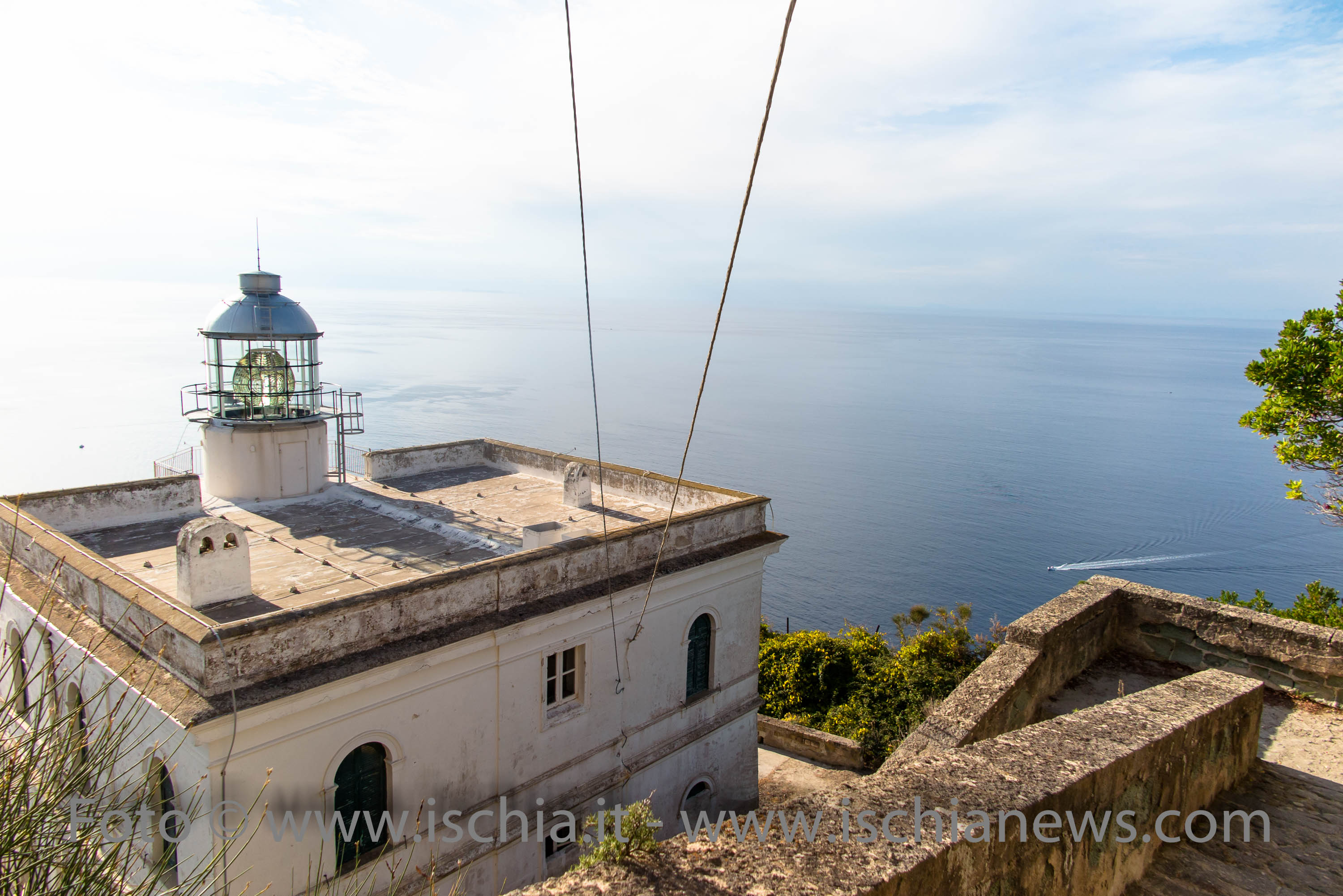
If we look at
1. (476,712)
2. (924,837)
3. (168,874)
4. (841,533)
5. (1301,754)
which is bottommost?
(841,533)

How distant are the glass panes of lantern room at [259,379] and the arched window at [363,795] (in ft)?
29.5

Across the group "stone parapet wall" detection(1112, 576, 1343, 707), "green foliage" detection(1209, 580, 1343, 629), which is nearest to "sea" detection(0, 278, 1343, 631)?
"green foliage" detection(1209, 580, 1343, 629)

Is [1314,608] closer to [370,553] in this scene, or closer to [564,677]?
[564,677]

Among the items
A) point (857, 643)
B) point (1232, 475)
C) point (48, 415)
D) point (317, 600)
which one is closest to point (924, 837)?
point (317, 600)

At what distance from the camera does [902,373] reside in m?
152

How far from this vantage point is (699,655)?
47.2 feet

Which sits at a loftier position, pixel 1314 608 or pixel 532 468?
pixel 532 468

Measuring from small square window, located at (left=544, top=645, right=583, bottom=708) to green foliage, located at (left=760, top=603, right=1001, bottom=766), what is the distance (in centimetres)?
1102

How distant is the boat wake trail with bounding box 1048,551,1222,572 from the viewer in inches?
1801

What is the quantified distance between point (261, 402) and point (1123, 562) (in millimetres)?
47989

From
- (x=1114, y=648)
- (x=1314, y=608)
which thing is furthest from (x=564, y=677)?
(x=1314, y=608)

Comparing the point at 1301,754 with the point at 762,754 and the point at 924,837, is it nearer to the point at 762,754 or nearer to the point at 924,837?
the point at 924,837

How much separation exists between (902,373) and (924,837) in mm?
155567

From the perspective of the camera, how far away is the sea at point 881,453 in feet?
150
